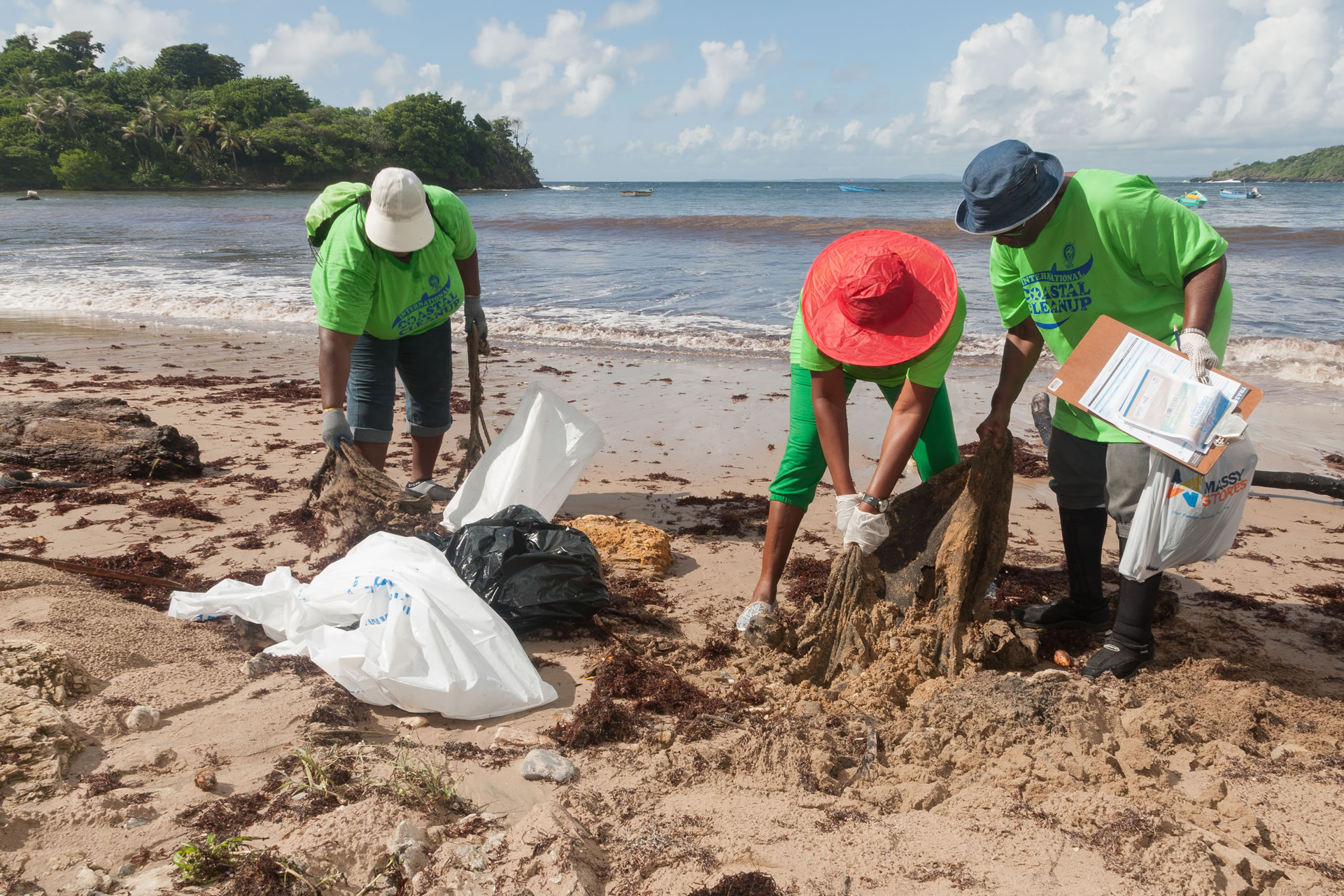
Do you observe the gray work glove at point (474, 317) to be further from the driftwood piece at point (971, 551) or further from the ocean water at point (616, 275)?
the ocean water at point (616, 275)

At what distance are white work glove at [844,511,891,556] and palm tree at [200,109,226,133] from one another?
65.5 m

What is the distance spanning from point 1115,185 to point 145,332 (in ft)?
32.0

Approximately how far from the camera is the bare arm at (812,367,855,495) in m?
2.53

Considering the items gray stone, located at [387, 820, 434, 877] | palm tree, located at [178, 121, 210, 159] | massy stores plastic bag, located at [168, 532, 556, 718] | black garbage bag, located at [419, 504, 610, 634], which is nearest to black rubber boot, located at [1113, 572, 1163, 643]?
black garbage bag, located at [419, 504, 610, 634]

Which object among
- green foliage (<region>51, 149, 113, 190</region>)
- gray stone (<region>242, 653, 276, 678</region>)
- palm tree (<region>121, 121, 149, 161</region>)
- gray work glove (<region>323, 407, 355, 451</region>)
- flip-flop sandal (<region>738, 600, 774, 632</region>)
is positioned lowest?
gray stone (<region>242, 653, 276, 678</region>)

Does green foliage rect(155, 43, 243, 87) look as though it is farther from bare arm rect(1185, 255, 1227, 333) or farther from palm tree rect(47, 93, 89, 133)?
bare arm rect(1185, 255, 1227, 333)

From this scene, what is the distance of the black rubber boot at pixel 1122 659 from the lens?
8.39 ft

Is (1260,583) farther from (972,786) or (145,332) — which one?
(145,332)

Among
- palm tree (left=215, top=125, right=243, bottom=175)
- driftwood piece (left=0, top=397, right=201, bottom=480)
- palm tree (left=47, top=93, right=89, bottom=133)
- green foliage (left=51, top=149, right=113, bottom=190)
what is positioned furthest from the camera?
palm tree (left=215, top=125, right=243, bottom=175)

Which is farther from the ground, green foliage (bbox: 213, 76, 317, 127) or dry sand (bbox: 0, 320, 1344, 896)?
green foliage (bbox: 213, 76, 317, 127)

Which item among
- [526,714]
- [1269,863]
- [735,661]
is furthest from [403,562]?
[1269,863]

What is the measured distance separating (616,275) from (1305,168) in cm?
10689

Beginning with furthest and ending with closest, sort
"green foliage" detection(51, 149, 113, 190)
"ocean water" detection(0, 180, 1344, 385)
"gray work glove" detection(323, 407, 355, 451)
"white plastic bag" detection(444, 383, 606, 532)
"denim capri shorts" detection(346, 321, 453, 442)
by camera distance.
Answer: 1. "green foliage" detection(51, 149, 113, 190)
2. "ocean water" detection(0, 180, 1344, 385)
3. "denim capri shorts" detection(346, 321, 453, 442)
4. "white plastic bag" detection(444, 383, 606, 532)
5. "gray work glove" detection(323, 407, 355, 451)

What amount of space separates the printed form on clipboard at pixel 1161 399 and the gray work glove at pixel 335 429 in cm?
275
